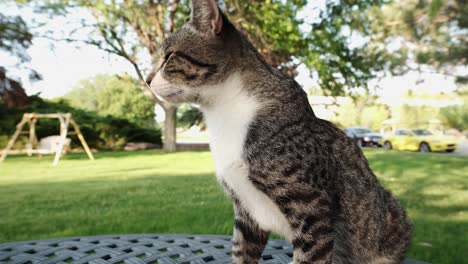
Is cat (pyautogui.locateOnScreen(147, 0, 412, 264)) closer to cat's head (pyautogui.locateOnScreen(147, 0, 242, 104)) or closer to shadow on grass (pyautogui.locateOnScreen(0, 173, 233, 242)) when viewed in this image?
cat's head (pyautogui.locateOnScreen(147, 0, 242, 104))

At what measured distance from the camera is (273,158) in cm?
126

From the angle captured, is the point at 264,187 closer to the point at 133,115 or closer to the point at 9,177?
the point at 9,177

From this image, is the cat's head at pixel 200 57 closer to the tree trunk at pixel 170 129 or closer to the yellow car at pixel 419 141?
the tree trunk at pixel 170 129

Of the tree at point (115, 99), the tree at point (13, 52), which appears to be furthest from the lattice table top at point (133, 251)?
the tree at point (115, 99)

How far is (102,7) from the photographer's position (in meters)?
10.8

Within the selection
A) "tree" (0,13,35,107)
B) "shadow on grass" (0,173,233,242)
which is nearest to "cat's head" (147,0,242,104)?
"shadow on grass" (0,173,233,242)

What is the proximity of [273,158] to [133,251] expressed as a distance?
2.95ft

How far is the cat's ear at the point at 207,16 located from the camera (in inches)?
53.9

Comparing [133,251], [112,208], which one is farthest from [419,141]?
[133,251]

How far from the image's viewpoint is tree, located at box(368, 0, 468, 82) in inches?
282

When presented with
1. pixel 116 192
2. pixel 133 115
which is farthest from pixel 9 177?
pixel 133 115

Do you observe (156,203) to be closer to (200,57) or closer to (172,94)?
(172,94)

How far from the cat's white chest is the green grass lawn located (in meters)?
0.44

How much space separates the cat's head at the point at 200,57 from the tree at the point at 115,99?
24891mm
